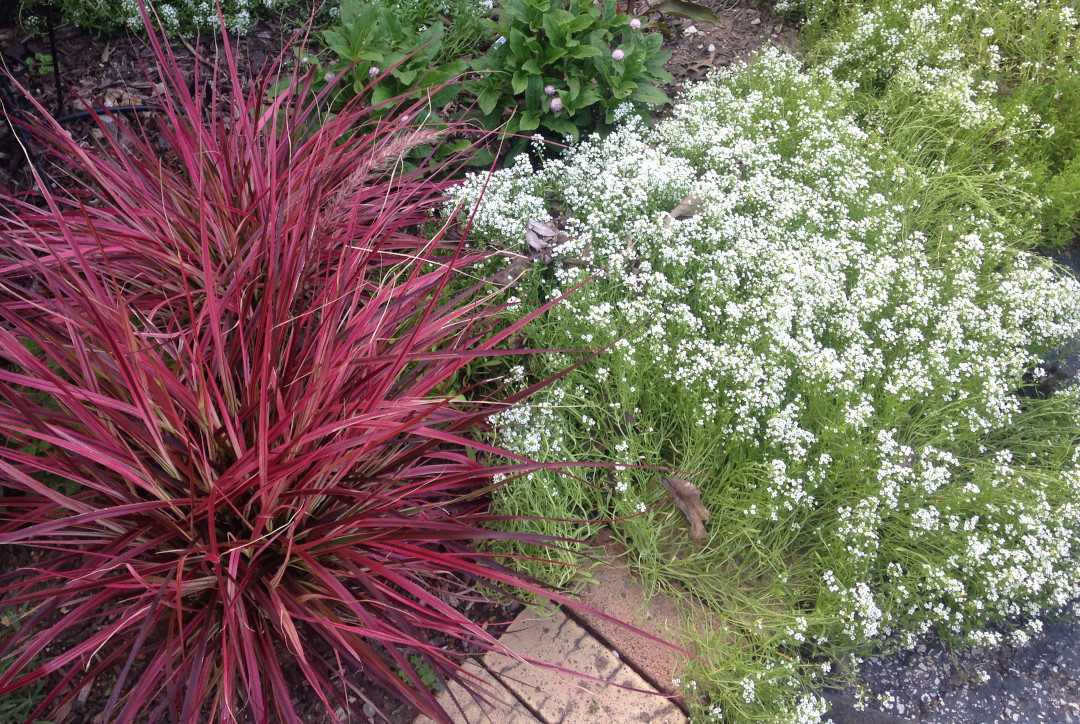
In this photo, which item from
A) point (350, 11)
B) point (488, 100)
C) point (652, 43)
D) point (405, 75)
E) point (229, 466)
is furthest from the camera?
point (652, 43)

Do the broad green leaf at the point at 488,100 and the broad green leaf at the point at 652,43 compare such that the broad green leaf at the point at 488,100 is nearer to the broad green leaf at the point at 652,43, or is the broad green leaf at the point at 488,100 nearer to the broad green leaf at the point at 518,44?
the broad green leaf at the point at 518,44

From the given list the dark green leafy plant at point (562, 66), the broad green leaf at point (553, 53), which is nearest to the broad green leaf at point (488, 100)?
the dark green leafy plant at point (562, 66)

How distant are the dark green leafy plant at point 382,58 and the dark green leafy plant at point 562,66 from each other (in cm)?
24

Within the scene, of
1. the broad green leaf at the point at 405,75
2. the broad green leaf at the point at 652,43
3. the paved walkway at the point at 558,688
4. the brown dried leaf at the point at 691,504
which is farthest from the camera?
the broad green leaf at the point at 652,43

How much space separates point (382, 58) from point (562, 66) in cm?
88

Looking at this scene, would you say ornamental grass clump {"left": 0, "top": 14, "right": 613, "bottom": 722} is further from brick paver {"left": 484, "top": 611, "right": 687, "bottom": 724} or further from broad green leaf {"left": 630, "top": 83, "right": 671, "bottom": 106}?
broad green leaf {"left": 630, "top": 83, "right": 671, "bottom": 106}

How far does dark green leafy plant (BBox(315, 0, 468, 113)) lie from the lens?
3.32 m

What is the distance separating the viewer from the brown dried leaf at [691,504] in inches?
105

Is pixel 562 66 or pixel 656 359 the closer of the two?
pixel 656 359

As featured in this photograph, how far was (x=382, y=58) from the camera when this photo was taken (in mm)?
3352

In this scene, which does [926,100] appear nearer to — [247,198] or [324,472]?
[247,198]

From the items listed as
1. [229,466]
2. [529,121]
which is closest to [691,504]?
[229,466]

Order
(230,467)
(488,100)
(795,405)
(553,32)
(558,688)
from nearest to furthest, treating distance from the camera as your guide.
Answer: (230,467) → (558,688) → (795,405) → (553,32) → (488,100)

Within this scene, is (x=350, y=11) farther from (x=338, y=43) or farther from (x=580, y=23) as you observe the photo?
(x=580, y=23)
